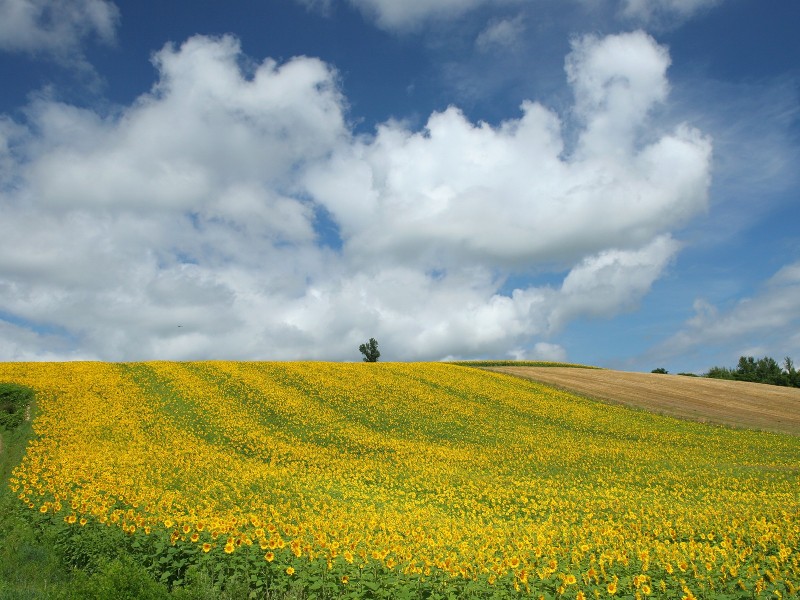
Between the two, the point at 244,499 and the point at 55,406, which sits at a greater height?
the point at 55,406

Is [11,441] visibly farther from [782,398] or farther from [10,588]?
[782,398]

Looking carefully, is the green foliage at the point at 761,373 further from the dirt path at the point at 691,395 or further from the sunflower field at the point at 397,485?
the sunflower field at the point at 397,485

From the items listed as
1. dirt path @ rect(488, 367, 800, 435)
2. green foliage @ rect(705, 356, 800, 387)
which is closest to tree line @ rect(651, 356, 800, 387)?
green foliage @ rect(705, 356, 800, 387)

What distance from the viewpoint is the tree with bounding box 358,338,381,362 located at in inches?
2948

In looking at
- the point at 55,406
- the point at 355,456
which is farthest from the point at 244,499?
the point at 55,406

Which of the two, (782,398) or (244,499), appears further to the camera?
(782,398)

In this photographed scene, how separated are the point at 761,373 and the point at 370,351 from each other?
65056mm

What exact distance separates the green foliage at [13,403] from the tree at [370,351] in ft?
161

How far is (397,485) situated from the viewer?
19750 millimetres

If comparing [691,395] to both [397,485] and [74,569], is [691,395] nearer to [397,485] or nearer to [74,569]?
[397,485]

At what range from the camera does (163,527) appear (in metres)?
11.3

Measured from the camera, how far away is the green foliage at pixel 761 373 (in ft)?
293

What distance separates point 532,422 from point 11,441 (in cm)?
2597

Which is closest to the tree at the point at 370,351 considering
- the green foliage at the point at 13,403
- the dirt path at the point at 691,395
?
the dirt path at the point at 691,395
